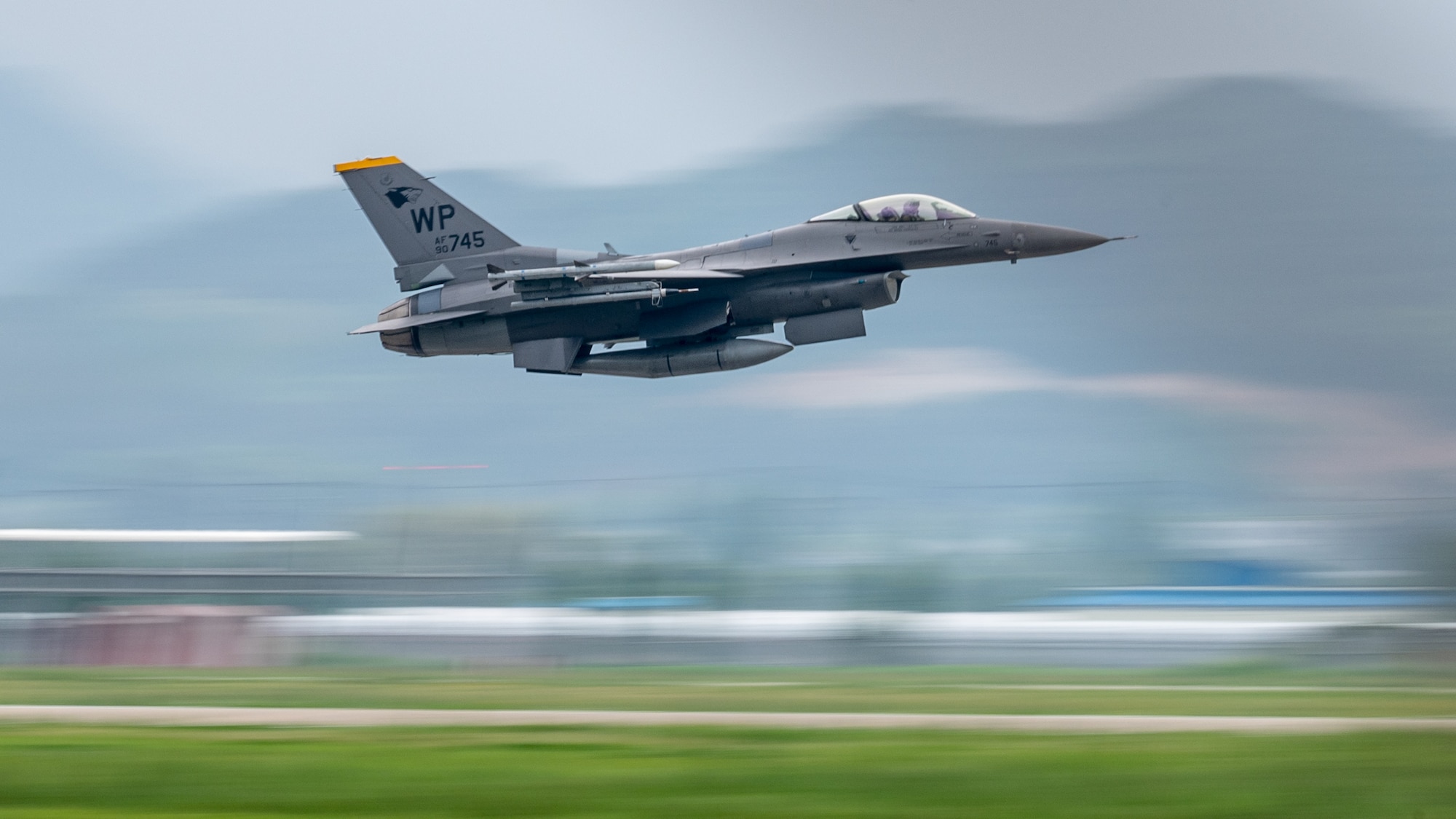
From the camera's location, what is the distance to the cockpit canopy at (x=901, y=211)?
20.4m

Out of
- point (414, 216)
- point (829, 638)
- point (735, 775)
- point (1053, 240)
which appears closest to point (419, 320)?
point (414, 216)

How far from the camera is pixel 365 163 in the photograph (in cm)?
2333

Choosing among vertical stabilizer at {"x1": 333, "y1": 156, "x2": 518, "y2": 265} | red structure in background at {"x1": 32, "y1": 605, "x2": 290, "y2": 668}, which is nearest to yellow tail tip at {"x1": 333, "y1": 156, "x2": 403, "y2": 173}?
vertical stabilizer at {"x1": 333, "y1": 156, "x2": 518, "y2": 265}

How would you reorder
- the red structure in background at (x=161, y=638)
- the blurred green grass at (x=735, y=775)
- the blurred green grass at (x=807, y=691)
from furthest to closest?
the red structure in background at (x=161, y=638) → the blurred green grass at (x=807, y=691) → the blurred green grass at (x=735, y=775)

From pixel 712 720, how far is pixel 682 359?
8758 mm

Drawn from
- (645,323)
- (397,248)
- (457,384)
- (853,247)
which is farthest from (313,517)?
(457,384)

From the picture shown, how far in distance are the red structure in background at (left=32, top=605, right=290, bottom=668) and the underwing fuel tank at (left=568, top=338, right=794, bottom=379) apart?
6349 millimetres

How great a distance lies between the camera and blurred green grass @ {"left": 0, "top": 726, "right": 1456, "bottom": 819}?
9.72 m

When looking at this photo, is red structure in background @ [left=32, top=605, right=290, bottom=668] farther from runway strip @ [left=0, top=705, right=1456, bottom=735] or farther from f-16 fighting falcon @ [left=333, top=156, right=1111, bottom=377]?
runway strip @ [left=0, top=705, right=1456, bottom=735]

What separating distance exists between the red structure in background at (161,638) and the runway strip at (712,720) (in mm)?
A: 5430

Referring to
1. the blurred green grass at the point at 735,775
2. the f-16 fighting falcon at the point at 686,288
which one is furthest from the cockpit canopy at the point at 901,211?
the blurred green grass at the point at 735,775

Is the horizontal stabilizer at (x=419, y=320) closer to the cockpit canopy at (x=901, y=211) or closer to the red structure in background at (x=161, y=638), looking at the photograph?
the red structure in background at (x=161, y=638)

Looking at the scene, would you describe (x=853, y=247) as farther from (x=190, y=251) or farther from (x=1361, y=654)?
(x=190, y=251)

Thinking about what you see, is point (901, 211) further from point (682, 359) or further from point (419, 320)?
point (419, 320)
